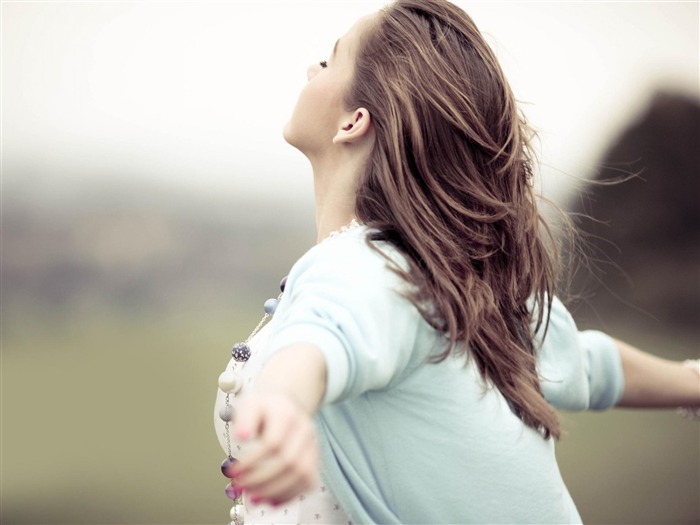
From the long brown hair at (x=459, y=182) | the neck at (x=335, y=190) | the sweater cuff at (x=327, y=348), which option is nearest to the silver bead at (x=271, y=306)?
the neck at (x=335, y=190)

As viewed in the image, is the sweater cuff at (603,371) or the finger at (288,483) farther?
the sweater cuff at (603,371)

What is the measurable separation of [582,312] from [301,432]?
386 centimetres

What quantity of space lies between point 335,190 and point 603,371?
0.54 meters

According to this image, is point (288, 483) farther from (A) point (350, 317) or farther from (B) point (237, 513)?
(B) point (237, 513)

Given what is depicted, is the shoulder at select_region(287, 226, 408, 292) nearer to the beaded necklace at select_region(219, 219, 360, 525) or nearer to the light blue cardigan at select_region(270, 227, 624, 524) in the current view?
the light blue cardigan at select_region(270, 227, 624, 524)

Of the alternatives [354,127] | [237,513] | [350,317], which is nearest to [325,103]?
[354,127]

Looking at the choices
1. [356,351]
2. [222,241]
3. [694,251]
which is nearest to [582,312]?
[694,251]

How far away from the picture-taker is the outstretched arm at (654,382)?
1292mm

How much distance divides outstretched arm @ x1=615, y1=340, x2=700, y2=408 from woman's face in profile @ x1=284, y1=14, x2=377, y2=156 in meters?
0.60

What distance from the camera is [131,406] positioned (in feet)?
13.0

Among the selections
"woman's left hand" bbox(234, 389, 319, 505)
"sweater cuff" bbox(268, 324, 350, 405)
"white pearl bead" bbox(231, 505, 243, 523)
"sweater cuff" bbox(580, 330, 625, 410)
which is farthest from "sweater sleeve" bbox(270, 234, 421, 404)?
"sweater cuff" bbox(580, 330, 625, 410)

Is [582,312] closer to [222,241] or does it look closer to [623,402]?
[222,241]

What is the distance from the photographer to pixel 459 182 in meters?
1.04

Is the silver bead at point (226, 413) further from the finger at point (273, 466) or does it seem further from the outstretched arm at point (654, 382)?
the outstretched arm at point (654, 382)
